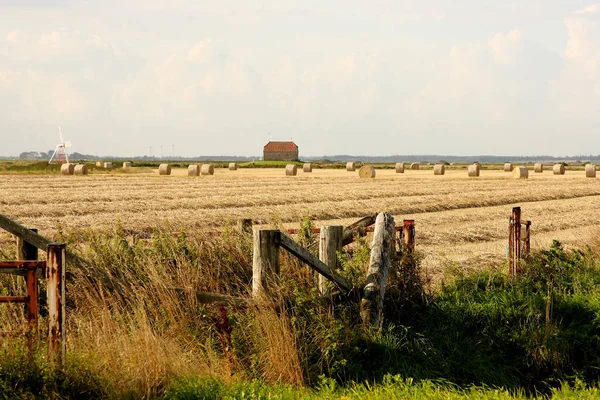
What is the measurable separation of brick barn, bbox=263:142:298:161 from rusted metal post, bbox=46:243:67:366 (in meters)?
184

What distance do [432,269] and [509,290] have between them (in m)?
3.67

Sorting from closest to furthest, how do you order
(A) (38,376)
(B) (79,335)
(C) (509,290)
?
(A) (38,376) → (B) (79,335) → (C) (509,290)

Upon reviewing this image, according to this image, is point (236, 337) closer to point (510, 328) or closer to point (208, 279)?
point (208, 279)

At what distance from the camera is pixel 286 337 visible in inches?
294

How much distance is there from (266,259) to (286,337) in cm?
93

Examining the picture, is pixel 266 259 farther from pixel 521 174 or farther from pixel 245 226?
pixel 521 174

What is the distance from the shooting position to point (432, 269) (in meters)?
14.0

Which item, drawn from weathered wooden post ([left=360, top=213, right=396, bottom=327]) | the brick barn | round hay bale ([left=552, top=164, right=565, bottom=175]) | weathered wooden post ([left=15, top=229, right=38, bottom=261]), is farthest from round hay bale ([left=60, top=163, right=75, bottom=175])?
the brick barn

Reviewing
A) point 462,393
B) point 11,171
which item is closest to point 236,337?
point 462,393

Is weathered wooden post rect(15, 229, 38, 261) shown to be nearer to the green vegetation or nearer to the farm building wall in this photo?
the green vegetation

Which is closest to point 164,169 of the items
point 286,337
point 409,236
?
point 409,236

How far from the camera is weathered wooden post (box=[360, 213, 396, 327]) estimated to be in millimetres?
8273

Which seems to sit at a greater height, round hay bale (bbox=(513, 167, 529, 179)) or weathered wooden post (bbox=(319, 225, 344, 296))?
weathered wooden post (bbox=(319, 225, 344, 296))

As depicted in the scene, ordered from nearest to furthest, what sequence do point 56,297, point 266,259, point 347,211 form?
point 56,297 < point 266,259 < point 347,211
